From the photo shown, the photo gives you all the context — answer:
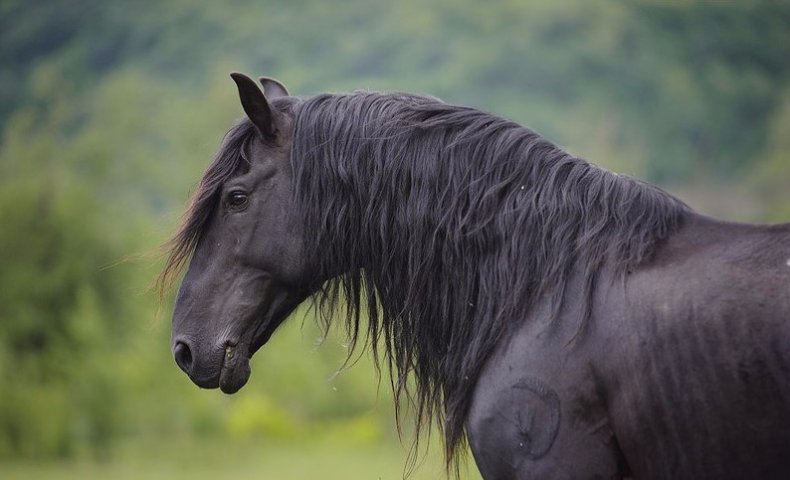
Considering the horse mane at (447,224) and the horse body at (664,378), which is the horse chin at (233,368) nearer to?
the horse mane at (447,224)

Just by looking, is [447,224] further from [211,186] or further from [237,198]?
[211,186]

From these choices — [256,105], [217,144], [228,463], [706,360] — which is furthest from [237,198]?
[228,463]

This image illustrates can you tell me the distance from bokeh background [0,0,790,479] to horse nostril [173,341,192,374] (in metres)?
0.24

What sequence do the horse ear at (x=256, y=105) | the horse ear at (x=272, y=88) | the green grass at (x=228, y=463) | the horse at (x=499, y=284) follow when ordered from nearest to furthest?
the horse at (x=499, y=284) < the horse ear at (x=256, y=105) < the horse ear at (x=272, y=88) < the green grass at (x=228, y=463)

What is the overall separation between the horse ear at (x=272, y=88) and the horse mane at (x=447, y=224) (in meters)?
0.49

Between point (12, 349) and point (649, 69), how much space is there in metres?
123

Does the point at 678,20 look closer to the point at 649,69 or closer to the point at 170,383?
the point at 649,69

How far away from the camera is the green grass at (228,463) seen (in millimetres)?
23189

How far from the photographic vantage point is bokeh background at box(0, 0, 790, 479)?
2591cm

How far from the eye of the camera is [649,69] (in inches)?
5369

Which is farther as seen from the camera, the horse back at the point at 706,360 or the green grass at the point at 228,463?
the green grass at the point at 228,463

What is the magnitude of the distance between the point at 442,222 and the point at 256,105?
101cm

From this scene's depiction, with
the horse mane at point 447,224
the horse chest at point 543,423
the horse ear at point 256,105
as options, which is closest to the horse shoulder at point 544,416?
the horse chest at point 543,423

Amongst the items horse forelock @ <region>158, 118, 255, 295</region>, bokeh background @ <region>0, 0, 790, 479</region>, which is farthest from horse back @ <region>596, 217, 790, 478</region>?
horse forelock @ <region>158, 118, 255, 295</region>
